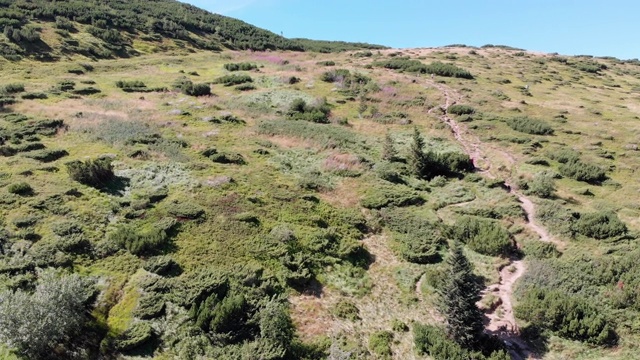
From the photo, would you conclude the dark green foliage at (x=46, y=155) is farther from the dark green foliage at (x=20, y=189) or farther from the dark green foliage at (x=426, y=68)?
the dark green foliage at (x=426, y=68)

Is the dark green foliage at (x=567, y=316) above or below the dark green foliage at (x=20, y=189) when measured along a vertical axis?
above

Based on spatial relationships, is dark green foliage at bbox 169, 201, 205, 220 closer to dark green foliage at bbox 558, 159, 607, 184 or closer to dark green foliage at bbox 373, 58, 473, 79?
dark green foliage at bbox 558, 159, 607, 184

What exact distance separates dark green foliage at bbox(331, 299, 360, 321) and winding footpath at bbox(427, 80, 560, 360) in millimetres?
6298

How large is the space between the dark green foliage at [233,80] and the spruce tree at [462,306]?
4749cm

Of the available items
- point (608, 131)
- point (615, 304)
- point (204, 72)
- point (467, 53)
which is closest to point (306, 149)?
point (615, 304)

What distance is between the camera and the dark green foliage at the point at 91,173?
1032 inches

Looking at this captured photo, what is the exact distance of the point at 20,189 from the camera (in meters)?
24.1

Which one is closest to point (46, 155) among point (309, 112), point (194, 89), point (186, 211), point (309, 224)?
point (186, 211)

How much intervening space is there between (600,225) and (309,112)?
31.0m

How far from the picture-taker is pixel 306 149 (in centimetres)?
3703

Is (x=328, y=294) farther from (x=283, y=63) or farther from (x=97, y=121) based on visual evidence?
(x=283, y=63)

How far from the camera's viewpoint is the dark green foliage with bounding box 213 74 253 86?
57.6 meters

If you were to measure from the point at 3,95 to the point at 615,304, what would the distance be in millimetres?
56546

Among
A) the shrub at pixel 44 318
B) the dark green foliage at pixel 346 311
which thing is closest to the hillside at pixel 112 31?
the shrub at pixel 44 318
